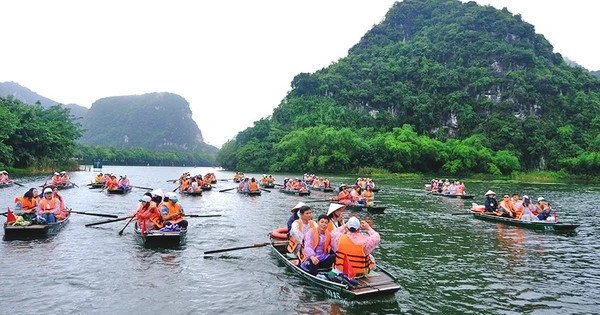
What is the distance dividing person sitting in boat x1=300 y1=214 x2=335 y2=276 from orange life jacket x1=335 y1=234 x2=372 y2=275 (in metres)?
0.89

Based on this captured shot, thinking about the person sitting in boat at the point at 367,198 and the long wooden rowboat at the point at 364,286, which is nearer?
the long wooden rowboat at the point at 364,286

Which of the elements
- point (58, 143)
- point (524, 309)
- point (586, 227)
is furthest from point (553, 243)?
point (58, 143)

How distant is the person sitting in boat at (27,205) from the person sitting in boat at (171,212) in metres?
5.48

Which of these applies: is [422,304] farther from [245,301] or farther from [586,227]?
[586,227]

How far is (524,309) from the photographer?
996cm

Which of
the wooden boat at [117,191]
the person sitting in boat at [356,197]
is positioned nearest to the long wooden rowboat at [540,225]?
the person sitting in boat at [356,197]

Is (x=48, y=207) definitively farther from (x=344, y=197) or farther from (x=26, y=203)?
(x=344, y=197)

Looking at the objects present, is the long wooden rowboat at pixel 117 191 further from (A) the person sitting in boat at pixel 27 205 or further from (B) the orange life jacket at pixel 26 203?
(B) the orange life jacket at pixel 26 203

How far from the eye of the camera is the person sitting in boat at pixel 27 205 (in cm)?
1720

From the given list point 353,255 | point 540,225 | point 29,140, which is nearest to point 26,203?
point 353,255

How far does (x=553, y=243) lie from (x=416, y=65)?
115448mm

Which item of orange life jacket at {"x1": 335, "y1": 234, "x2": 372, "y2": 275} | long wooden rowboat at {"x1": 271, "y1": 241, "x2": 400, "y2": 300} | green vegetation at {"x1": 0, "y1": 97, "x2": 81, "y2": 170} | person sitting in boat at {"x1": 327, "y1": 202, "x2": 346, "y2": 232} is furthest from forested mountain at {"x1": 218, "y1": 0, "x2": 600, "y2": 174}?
orange life jacket at {"x1": 335, "y1": 234, "x2": 372, "y2": 275}

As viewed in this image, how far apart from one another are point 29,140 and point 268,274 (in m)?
59.8

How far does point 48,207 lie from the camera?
60.7ft
